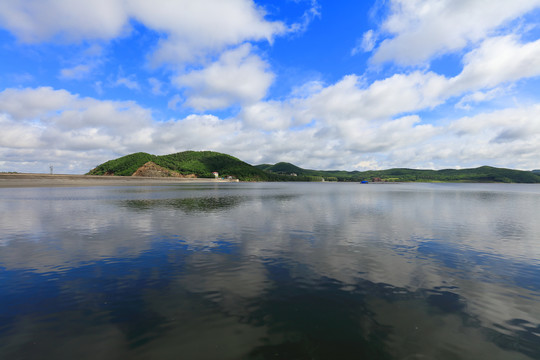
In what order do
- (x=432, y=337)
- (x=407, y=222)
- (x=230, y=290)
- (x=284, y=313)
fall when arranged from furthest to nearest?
(x=407, y=222), (x=230, y=290), (x=284, y=313), (x=432, y=337)

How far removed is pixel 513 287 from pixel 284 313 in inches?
501

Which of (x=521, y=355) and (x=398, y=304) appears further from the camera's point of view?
(x=398, y=304)

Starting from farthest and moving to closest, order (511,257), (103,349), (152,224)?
(152,224)
(511,257)
(103,349)

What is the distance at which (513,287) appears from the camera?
12961mm

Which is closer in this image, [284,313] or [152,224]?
[284,313]

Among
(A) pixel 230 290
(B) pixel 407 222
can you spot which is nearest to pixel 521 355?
(A) pixel 230 290

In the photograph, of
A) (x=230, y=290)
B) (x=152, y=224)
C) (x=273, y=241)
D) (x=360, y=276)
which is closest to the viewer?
(x=230, y=290)

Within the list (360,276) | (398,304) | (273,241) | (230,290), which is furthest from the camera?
(273,241)

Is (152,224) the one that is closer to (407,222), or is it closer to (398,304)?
(398,304)

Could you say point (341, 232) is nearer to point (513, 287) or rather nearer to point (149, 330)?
point (513, 287)

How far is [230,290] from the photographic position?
480 inches

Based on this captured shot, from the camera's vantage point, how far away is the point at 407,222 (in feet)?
107

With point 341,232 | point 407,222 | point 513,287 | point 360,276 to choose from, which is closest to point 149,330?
point 360,276

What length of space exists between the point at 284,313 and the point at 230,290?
336 centimetres
